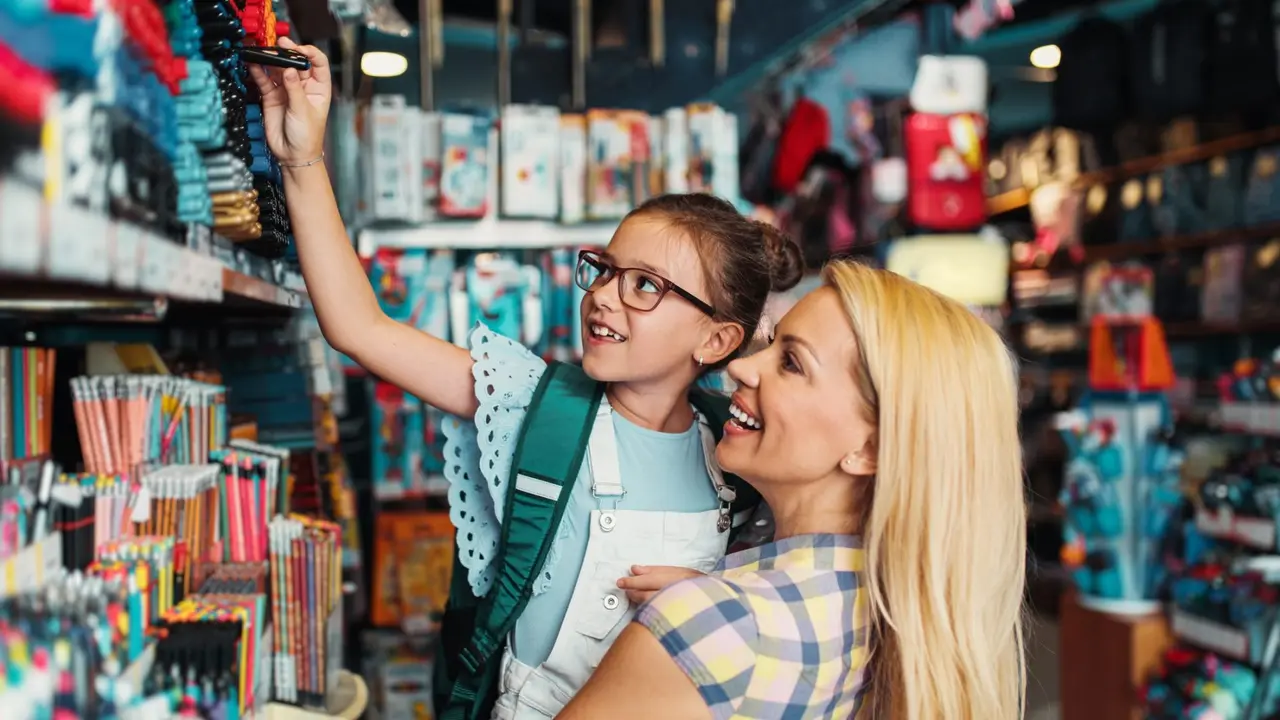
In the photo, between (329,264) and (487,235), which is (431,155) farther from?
(329,264)

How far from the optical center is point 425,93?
13.5ft

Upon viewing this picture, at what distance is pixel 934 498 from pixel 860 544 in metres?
0.13

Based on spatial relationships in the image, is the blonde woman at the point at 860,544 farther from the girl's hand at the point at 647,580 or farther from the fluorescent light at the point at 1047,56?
the fluorescent light at the point at 1047,56

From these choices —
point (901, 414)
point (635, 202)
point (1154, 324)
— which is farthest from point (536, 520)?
point (1154, 324)

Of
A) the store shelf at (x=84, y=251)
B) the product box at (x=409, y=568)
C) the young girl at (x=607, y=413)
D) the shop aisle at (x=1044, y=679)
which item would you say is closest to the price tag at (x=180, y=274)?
the store shelf at (x=84, y=251)

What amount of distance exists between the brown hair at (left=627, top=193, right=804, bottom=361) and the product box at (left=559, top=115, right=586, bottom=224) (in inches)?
66.9

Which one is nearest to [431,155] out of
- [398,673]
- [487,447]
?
[398,673]

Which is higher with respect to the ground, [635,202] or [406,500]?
[635,202]

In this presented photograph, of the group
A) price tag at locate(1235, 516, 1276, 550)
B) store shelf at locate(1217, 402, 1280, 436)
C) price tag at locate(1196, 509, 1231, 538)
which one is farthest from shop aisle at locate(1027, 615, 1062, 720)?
store shelf at locate(1217, 402, 1280, 436)

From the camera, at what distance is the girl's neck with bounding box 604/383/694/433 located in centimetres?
183

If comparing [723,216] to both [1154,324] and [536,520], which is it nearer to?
[536,520]

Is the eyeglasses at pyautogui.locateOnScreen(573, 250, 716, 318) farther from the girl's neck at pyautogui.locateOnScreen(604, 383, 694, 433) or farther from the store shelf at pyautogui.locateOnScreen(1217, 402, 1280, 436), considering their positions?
the store shelf at pyautogui.locateOnScreen(1217, 402, 1280, 436)

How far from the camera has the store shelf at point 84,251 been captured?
25.2 inches

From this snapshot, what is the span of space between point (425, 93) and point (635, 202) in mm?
1068
